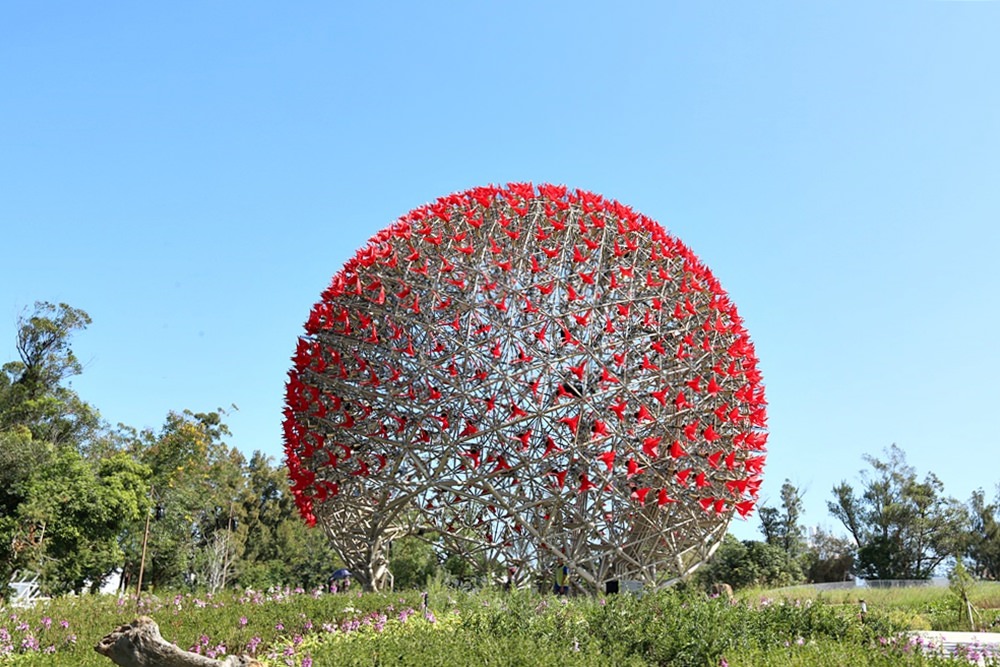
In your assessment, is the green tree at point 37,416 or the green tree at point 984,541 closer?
the green tree at point 37,416

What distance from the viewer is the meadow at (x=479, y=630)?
7.52 meters

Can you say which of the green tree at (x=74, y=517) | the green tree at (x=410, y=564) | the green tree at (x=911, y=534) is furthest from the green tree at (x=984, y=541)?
the green tree at (x=74, y=517)

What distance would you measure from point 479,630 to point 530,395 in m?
5.63

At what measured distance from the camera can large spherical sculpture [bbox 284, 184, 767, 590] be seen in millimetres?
14148

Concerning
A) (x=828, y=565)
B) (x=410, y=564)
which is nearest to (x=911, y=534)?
(x=828, y=565)

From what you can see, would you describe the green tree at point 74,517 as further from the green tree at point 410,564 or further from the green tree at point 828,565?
the green tree at point 828,565

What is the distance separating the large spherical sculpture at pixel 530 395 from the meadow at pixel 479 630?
2.52 meters

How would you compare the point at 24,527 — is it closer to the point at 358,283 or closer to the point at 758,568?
the point at 358,283

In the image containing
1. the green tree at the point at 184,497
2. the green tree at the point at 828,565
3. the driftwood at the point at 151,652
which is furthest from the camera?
the green tree at the point at 828,565

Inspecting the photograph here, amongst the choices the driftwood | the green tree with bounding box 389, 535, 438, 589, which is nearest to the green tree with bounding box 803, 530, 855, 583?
the green tree with bounding box 389, 535, 438, 589

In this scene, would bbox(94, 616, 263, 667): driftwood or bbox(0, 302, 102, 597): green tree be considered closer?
bbox(94, 616, 263, 667): driftwood

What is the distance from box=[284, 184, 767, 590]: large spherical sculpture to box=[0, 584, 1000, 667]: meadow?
2519 mm

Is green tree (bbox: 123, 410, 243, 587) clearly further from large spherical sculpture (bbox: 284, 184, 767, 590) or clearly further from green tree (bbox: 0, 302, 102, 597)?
large spherical sculpture (bbox: 284, 184, 767, 590)

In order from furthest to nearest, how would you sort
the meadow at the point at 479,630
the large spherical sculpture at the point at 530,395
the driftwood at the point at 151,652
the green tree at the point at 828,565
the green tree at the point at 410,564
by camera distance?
1. the green tree at the point at 828,565
2. the green tree at the point at 410,564
3. the large spherical sculpture at the point at 530,395
4. the meadow at the point at 479,630
5. the driftwood at the point at 151,652
